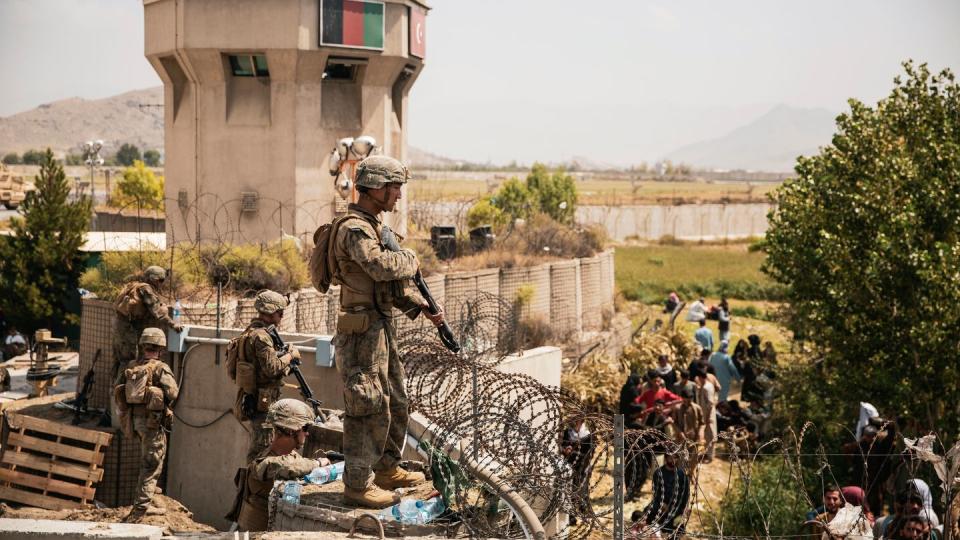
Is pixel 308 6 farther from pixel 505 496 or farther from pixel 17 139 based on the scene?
pixel 17 139

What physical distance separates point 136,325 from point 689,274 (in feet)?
115

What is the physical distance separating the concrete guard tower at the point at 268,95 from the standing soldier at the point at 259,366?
1164 cm

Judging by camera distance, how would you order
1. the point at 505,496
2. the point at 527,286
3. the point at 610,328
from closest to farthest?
the point at 505,496, the point at 527,286, the point at 610,328

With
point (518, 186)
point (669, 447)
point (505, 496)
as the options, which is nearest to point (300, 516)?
point (505, 496)

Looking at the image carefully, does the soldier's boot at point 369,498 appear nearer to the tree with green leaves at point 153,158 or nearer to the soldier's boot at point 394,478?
the soldier's boot at point 394,478

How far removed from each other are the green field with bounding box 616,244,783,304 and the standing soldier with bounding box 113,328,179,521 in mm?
23831

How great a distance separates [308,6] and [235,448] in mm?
11020

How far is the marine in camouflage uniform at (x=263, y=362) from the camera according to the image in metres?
7.95

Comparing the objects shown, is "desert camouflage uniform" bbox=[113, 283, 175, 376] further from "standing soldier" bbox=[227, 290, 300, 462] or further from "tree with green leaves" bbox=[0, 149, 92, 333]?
"tree with green leaves" bbox=[0, 149, 92, 333]

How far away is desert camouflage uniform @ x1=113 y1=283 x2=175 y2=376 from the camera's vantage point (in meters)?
10.2

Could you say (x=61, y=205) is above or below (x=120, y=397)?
above

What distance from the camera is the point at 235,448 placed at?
10297 mm

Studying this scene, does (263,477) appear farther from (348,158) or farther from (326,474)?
(348,158)

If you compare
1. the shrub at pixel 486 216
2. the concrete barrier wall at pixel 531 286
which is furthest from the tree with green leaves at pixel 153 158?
the concrete barrier wall at pixel 531 286
